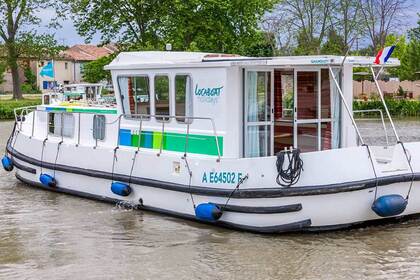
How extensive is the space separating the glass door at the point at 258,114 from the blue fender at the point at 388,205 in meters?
2.24

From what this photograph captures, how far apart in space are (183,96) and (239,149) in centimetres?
153

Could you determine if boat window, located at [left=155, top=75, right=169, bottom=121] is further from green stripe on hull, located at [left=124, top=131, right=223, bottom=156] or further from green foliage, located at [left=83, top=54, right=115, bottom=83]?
green foliage, located at [left=83, top=54, right=115, bottom=83]

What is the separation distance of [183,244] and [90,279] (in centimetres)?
190

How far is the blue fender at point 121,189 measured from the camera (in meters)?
12.2

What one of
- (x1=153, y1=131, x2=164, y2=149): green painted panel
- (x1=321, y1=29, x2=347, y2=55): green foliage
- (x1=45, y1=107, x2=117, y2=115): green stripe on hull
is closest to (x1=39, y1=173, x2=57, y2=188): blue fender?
(x1=45, y1=107, x2=117, y2=115): green stripe on hull

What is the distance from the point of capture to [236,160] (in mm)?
10438

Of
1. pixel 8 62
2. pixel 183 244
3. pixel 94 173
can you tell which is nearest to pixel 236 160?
pixel 183 244

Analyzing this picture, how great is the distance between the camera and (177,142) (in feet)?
39.0

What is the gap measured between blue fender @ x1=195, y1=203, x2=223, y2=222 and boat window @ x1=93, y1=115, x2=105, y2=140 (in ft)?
12.0

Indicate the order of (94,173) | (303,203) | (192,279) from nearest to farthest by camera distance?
(192,279) < (303,203) < (94,173)

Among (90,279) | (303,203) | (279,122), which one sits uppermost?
(279,122)

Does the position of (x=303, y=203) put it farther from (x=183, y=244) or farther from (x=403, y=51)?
(x=403, y=51)

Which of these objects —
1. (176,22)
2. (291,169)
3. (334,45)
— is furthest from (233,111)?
(334,45)

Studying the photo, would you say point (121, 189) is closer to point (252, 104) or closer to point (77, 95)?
point (252, 104)
